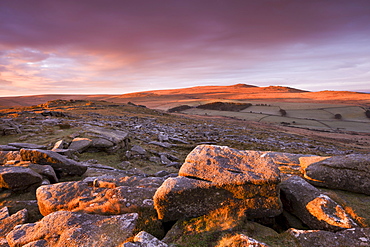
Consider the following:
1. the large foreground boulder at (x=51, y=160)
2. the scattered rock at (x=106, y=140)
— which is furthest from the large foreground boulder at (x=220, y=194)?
the scattered rock at (x=106, y=140)

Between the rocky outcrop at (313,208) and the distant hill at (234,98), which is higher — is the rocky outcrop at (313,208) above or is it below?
below

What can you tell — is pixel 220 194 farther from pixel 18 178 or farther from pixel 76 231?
pixel 18 178

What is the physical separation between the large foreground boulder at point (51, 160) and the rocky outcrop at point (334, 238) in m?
6.53

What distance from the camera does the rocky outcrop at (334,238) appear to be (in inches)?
122

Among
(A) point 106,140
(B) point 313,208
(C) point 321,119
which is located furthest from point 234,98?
(B) point 313,208

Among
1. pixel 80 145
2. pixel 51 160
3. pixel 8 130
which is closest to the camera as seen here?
pixel 51 160

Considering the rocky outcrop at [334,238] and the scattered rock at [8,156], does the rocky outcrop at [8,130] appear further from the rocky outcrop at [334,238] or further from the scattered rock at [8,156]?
the rocky outcrop at [334,238]

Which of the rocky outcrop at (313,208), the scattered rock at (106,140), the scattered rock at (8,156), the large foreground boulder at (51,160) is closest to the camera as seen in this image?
the rocky outcrop at (313,208)

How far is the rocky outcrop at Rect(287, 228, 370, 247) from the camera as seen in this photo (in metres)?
3.10

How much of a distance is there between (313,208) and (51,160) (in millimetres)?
7478

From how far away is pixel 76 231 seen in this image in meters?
3.38

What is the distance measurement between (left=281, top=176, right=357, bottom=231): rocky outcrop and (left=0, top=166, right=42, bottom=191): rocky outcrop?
6.69 m

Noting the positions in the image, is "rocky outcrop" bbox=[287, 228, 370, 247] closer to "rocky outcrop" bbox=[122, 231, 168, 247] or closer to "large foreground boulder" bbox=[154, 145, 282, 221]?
"large foreground boulder" bbox=[154, 145, 282, 221]

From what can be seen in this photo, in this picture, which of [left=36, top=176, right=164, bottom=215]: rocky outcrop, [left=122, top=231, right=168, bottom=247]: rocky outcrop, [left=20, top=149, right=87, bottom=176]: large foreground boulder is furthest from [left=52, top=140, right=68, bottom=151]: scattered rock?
[left=122, top=231, right=168, bottom=247]: rocky outcrop
